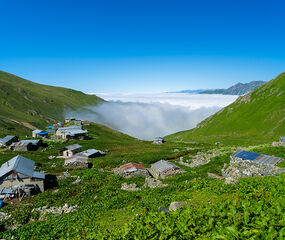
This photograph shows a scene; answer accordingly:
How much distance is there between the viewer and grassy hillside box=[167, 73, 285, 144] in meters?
97.0

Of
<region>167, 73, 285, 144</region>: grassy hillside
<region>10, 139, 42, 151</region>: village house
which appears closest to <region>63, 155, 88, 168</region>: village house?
<region>10, 139, 42, 151</region>: village house

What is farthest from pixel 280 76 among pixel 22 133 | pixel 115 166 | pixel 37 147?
pixel 22 133

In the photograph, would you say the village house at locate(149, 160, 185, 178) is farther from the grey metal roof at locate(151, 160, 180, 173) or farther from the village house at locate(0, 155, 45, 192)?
the village house at locate(0, 155, 45, 192)

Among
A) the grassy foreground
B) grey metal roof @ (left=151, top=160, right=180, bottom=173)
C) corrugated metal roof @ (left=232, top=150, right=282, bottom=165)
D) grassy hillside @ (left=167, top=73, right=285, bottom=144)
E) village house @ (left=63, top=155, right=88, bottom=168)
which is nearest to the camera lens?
the grassy foreground

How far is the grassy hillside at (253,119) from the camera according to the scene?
96981 mm

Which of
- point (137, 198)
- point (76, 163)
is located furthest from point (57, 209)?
point (76, 163)

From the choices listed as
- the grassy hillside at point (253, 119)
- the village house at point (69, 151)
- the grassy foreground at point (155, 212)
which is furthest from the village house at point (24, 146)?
the grassy hillside at point (253, 119)

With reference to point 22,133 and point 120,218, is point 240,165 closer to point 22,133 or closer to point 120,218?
point 120,218

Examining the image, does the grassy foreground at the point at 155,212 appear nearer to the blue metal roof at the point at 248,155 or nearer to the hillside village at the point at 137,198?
the hillside village at the point at 137,198

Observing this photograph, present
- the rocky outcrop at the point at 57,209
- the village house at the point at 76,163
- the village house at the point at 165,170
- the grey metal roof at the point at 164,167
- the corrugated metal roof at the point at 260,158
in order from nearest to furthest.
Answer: the rocky outcrop at the point at 57,209 → the corrugated metal roof at the point at 260,158 → the village house at the point at 165,170 → the grey metal roof at the point at 164,167 → the village house at the point at 76,163

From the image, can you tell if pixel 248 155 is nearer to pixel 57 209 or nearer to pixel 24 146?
pixel 57 209

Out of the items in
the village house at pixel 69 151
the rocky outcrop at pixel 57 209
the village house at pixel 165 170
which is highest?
the rocky outcrop at pixel 57 209

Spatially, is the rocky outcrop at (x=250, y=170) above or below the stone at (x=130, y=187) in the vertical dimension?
above

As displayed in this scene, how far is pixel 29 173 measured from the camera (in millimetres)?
32781
